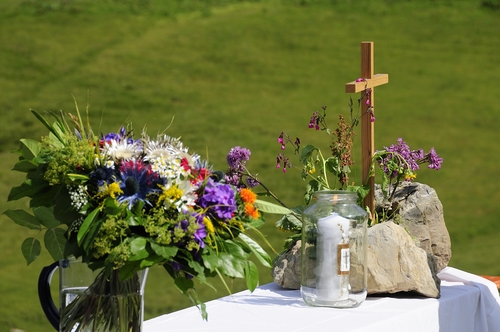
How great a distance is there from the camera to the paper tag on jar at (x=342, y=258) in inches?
89.3

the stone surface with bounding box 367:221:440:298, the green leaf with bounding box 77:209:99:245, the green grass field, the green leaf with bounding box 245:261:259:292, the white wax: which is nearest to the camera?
the green leaf with bounding box 77:209:99:245

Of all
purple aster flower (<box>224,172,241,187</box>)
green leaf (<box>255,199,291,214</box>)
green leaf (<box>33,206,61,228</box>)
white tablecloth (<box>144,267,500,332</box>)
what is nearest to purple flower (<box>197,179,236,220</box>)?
green leaf (<box>255,199,291,214</box>)

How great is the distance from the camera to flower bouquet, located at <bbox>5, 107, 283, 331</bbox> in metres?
1.57

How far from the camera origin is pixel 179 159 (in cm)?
166

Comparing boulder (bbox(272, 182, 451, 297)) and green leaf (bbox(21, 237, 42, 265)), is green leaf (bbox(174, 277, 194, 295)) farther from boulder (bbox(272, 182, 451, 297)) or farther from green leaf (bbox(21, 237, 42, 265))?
boulder (bbox(272, 182, 451, 297))

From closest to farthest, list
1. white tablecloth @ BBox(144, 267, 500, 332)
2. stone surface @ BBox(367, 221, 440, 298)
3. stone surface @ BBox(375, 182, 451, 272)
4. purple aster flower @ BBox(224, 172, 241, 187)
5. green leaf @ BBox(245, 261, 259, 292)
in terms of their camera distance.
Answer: green leaf @ BBox(245, 261, 259, 292), white tablecloth @ BBox(144, 267, 500, 332), stone surface @ BBox(367, 221, 440, 298), purple aster flower @ BBox(224, 172, 241, 187), stone surface @ BBox(375, 182, 451, 272)

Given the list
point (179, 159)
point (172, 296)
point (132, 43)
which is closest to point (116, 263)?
point (179, 159)

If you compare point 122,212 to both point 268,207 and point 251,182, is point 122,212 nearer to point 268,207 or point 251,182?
point 268,207

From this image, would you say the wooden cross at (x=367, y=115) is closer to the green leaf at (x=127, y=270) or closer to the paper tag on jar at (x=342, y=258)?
the paper tag on jar at (x=342, y=258)

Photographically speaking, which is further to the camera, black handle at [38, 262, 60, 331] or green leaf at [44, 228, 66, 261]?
black handle at [38, 262, 60, 331]

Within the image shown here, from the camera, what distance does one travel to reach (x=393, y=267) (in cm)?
249

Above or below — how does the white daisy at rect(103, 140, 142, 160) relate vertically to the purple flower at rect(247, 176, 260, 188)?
above

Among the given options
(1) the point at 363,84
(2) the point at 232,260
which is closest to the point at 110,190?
(2) the point at 232,260

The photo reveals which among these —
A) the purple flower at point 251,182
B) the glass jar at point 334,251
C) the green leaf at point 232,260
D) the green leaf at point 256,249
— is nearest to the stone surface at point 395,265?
the glass jar at point 334,251
